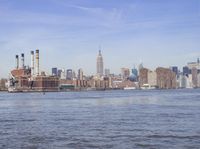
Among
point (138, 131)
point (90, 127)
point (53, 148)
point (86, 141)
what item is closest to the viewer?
point (53, 148)

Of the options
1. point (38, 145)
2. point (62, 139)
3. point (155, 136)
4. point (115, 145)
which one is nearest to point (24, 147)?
point (38, 145)

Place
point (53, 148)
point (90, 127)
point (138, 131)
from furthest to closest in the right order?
point (90, 127) < point (138, 131) < point (53, 148)

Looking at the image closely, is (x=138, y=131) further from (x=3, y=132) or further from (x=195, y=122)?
(x=3, y=132)

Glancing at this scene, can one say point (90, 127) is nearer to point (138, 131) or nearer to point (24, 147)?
point (138, 131)

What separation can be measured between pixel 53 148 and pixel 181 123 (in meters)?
18.9

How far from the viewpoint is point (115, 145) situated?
32.2 m

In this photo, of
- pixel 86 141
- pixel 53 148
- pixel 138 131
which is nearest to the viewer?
pixel 53 148

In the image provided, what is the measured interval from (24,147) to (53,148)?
2405 mm

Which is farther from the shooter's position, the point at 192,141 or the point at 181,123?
the point at 181,123

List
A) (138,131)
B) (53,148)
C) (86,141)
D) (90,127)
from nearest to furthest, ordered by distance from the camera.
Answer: (53,148) < (86,141) < (138,131) < (90,127)

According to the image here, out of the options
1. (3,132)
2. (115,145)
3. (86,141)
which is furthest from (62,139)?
(3,132)

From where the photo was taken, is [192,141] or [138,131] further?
[138,131]

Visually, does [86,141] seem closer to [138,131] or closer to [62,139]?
[62,139]

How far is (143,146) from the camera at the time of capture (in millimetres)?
31953
